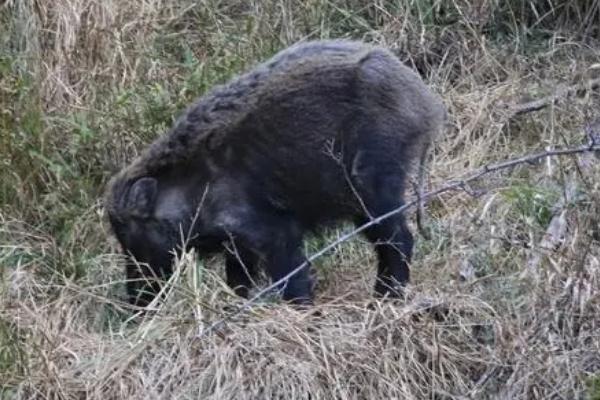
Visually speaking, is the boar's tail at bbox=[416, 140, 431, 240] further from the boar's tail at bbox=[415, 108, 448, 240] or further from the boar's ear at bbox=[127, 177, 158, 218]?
the boar's ear at bbox=[127, 177, 158, 218]

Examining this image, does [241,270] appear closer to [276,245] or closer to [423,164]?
[276,245]

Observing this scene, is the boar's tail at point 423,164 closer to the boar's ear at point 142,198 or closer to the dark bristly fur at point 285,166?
the dark bristly fur at point 285,166

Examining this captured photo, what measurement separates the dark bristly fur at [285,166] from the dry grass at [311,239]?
0.90 ft

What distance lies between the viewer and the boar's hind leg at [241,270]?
253 inches

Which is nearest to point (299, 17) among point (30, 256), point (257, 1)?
point (257, 1)

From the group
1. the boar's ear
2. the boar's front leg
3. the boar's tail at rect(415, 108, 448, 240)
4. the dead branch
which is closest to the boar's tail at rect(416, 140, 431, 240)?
the boar's tail at rect(415, 108, 448, 240)

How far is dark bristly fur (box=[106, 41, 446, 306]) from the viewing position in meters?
6.37

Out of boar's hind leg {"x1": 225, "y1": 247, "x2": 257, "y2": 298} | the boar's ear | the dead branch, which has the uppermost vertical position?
the boar's ear

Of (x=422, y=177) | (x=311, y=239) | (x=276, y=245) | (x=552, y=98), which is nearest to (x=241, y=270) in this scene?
(x=276, y=245)

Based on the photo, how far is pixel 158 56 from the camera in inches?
331

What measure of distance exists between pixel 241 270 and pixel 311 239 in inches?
18.4

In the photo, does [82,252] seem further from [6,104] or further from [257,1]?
[257,1]

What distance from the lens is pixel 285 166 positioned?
6453 millimetres

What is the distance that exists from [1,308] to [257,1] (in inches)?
126
